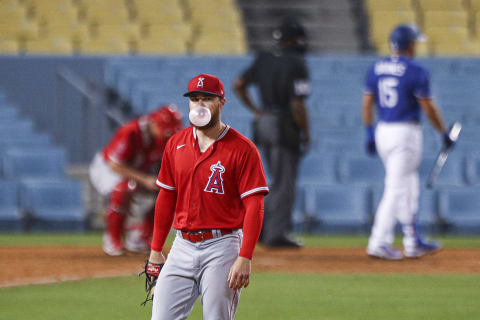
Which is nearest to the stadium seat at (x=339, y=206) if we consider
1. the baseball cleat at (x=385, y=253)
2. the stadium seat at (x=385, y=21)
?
the baseball cleat at (x=385, y=253)

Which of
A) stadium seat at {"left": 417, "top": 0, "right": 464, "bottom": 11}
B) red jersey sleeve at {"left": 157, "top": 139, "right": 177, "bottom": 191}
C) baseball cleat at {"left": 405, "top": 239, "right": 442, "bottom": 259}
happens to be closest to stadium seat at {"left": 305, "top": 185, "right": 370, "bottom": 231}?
baseball cleat at {"left": 405, "top": 239, "right": 442, "bottom": 259}

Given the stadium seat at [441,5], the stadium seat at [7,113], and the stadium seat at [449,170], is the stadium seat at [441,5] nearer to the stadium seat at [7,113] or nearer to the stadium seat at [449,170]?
the stadium seat at [449,170]

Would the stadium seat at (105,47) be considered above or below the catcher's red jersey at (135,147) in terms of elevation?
above

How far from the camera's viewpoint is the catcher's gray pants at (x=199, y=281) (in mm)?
3588

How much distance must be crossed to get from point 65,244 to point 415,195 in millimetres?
4438

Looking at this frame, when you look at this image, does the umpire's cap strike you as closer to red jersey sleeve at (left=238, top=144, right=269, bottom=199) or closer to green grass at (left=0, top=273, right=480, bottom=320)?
green grass at (left=0, top=273, right=480, bottom=320)

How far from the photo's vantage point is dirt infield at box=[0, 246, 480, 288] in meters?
7.45

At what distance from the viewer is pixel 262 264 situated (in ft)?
A: 26.3

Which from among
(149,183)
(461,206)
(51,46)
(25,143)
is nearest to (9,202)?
(25,143)

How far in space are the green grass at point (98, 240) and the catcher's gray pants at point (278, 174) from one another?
1571 millimetres

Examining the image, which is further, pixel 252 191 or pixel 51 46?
pixel 51 46

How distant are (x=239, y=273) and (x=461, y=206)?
9.01m

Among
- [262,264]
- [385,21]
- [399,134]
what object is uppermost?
[385,21]

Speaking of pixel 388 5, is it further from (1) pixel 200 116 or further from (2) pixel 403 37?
(1) pixel 200 116
